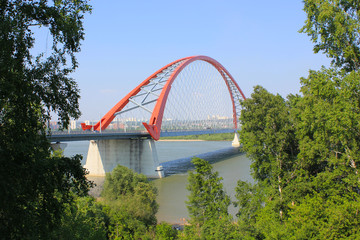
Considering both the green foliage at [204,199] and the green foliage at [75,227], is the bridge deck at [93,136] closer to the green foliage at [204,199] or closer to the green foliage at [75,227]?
the green foliage at [75,227]

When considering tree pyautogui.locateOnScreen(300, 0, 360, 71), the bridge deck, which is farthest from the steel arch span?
tree pyautogui.locateOnScreen(300, 0, 360, 71)

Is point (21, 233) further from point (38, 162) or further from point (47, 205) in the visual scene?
point (38, 162)

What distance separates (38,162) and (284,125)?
956 centimetres

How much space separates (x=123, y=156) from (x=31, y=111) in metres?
27.3

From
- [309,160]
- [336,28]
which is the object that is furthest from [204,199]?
[336,28]

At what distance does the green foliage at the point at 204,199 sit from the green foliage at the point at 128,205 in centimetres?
222

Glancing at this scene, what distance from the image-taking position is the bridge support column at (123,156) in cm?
3020

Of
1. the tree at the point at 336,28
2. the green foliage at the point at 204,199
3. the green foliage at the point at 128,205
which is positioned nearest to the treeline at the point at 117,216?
the green foliage at the point at 128,205

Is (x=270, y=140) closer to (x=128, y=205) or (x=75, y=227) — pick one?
(x=128, y=205)

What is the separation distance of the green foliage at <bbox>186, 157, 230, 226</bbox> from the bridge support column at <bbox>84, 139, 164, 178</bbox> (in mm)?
18426

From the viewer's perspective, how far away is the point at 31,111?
403cm

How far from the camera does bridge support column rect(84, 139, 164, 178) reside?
3020 centimetres

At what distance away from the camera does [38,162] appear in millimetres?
3986

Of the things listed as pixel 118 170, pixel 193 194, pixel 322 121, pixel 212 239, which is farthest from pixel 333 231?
pixel 118 170
